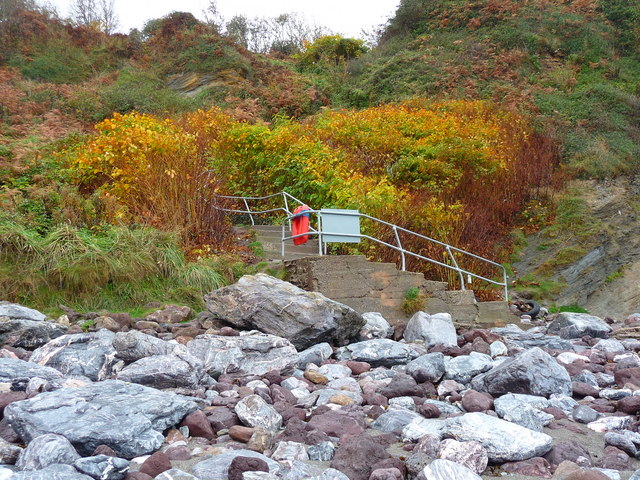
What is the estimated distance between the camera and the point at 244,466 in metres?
3.38

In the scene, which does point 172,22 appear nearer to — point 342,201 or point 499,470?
point 342,201

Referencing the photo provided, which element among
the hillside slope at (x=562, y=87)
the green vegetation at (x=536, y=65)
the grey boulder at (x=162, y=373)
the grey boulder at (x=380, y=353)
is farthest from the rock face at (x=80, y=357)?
the green vegetation at (x=536, y=65)

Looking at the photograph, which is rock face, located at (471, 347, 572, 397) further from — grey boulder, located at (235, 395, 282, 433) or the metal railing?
the metal railing

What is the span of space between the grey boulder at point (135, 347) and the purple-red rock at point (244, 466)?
2.49 metres

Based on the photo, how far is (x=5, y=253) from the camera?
862cm

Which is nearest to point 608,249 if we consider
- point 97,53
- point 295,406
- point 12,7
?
point 295,406

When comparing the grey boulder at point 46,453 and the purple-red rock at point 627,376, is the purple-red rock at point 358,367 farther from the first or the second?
the grey boulder at point 46,453

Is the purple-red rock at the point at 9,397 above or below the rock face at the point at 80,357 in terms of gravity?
above

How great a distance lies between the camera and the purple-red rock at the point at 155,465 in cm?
348

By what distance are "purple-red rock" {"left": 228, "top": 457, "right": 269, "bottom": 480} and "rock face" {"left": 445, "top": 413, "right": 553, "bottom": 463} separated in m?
1.29

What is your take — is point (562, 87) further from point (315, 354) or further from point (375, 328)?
point (315, 354)

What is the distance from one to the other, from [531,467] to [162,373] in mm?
2877

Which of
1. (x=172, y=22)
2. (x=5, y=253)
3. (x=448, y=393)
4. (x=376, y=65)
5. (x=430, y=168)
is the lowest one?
(x=448, y=393)

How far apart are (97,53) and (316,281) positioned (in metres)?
22.9
